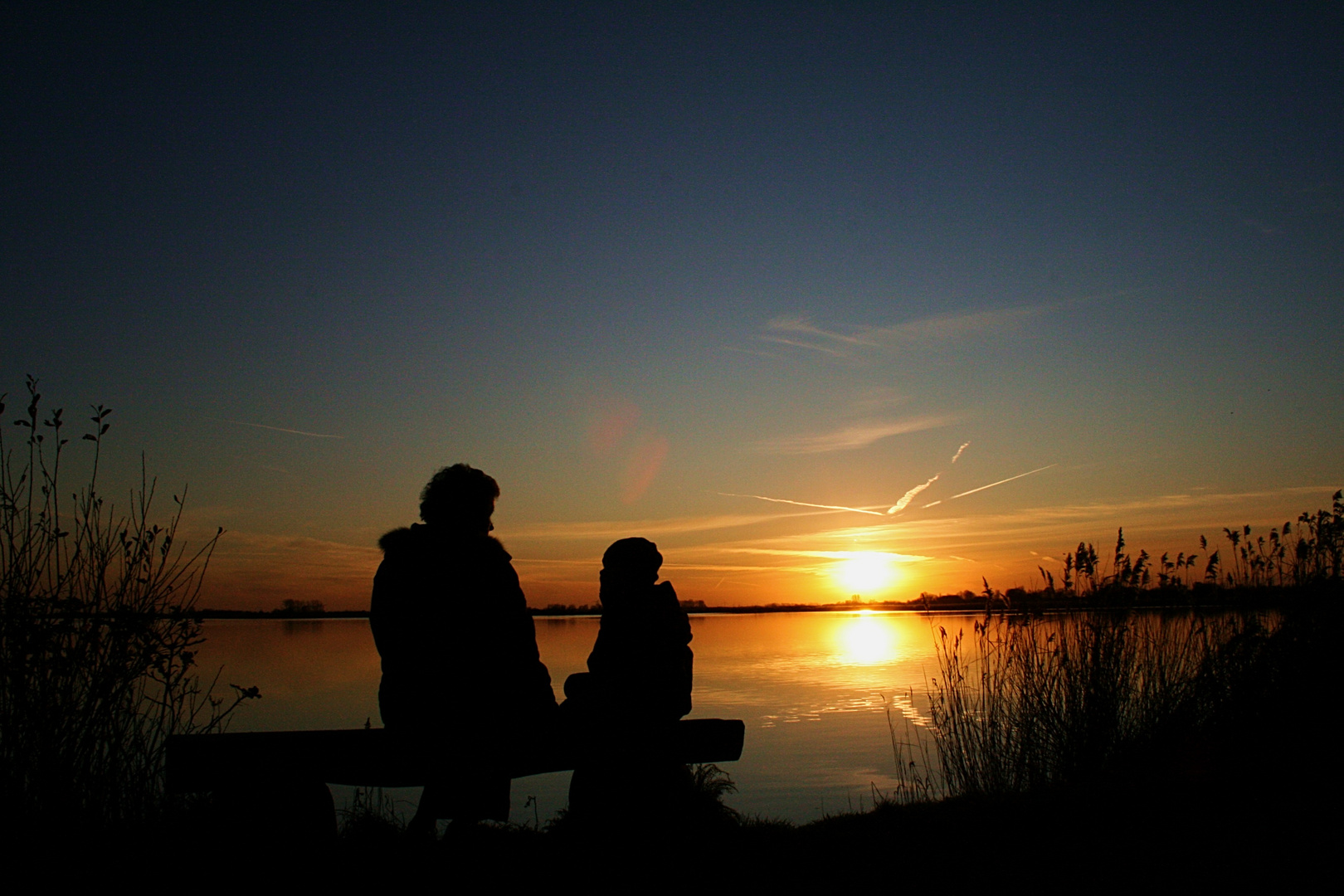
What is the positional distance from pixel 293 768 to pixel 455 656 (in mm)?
747

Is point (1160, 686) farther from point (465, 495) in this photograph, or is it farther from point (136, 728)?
point (136, 728)

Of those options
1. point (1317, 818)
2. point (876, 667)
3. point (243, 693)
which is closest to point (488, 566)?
point (243, 693)

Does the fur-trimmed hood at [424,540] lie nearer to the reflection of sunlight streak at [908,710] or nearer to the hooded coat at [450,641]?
the hooded coat at [450,641]

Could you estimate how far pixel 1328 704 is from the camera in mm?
6199

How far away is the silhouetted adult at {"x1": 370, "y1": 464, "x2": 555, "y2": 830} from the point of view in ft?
11.7

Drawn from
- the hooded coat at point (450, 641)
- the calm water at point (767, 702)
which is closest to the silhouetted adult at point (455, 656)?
the hooded coat at point (450, 641)

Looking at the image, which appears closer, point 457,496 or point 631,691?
point 457,496

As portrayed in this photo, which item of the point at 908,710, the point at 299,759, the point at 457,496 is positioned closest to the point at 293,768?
the point at 299,759

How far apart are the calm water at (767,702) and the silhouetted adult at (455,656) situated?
13.3 feet

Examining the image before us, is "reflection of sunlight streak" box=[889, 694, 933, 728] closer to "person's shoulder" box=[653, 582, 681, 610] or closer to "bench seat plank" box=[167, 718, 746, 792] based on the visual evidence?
"person's shoulder" box=[653, 582, 681, 610]

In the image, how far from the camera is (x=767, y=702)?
542 inches

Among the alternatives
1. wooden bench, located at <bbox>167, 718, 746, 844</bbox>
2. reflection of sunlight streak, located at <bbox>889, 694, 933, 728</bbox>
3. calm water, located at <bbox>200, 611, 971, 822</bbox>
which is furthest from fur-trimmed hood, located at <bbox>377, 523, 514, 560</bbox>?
reflection of sunlight streak, located at <bbox>889, 694, 933, 728</bbox>

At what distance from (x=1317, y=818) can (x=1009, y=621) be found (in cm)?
324

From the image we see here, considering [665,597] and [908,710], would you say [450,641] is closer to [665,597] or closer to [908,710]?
[665,597]
